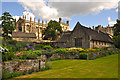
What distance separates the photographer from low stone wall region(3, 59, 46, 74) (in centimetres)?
898

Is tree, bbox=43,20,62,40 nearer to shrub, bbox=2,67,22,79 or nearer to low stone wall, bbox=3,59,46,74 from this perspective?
low stone wall, bbox=3,59,46,74

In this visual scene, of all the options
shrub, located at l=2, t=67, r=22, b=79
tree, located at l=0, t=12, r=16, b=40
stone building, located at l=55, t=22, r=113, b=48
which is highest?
tree, located at l=0, t=12, r=16, b=40

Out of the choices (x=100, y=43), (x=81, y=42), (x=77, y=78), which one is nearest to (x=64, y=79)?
(x=77, y=78)

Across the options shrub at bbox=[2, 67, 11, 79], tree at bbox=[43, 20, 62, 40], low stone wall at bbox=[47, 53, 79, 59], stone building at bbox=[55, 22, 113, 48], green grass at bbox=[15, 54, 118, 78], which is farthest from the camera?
tree at bbox=[43, 20, 62, 40]

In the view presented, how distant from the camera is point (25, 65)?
32.2ft

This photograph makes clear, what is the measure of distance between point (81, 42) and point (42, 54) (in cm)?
1533

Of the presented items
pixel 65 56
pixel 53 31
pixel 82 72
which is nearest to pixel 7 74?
pixel 82 72

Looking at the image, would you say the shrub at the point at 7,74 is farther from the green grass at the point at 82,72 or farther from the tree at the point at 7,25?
the tree at the point at 7,25

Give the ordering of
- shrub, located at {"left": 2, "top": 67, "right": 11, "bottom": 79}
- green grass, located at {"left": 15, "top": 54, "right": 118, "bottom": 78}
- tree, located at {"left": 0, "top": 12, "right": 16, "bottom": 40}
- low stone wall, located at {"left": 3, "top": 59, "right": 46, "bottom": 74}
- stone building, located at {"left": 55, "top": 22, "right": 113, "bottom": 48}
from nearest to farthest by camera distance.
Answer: green grass, located at {"left": 15, "top": 54, "right": 118, "bottom": 78} < shrub, located at {"left": 2, "top": 67, "right": 11, "bottom": 79} < low stone wall, located at {"left": 3, "top": 59, "right": 46, "bottom": 74} < stone building, located at {"left": 55, "top": 22, "right": 113, "bottom": 48} < tree, located at {"left": 0, "top": 12, "right": 16, "bottom": 40}

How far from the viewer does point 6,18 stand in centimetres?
3794

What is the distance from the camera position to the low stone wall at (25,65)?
898 centimetres

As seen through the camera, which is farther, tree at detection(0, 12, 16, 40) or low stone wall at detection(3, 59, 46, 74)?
tree at detection(0, 12, 16, 40)

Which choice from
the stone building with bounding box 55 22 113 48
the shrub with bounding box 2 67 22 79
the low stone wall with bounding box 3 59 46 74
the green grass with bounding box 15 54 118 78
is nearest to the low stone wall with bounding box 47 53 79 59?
the low stone wall with bounding box 3 59 46 74

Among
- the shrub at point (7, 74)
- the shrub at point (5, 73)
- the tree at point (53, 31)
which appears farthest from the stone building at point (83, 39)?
the tree at point (53, 31)
